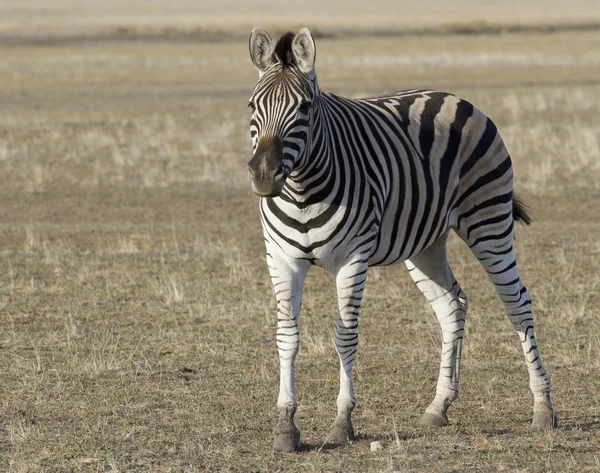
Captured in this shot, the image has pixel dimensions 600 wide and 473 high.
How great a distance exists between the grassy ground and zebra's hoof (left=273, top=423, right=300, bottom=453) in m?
0.06

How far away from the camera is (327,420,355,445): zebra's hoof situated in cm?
590

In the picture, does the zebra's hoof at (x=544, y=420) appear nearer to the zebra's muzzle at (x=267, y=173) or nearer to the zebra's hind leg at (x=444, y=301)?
the zebra's hind leg at (x=444, y=301)

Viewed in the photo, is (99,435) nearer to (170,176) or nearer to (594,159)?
(170,176)

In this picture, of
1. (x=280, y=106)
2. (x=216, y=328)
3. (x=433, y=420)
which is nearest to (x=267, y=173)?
(x=280, y=106)

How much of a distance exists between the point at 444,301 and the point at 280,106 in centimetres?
207

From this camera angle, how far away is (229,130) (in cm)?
2317

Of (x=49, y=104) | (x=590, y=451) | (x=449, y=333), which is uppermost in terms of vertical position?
(x=49, y=104)

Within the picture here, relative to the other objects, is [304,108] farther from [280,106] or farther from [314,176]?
[314,176]

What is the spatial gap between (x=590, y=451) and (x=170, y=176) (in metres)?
12.3

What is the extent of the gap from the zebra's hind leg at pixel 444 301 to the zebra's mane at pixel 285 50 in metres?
1.82

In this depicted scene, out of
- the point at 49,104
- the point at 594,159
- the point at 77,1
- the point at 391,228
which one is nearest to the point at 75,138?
the point at 49,104

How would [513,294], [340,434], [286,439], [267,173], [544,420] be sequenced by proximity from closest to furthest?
1. [267,173]
2. [286,439]
3. [340,434]
4. [544,420]
5. [513,294]

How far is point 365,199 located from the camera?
5.86 meters

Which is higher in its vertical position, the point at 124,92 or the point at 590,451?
the point at 124,92
